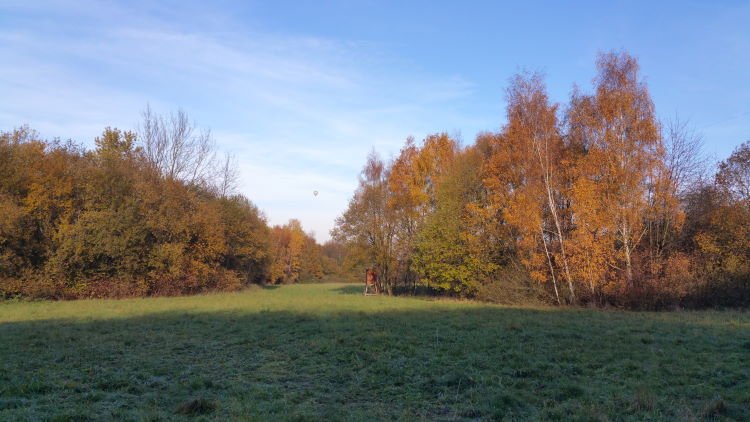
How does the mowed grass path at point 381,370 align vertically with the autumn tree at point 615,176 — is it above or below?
below

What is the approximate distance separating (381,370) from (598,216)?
57.7 feet

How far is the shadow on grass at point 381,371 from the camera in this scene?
656 centimetres

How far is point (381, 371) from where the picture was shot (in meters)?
8.88

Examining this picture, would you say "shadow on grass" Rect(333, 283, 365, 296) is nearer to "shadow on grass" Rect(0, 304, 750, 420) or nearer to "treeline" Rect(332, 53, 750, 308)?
"treeline" Rect(332, 53, 750, 308)

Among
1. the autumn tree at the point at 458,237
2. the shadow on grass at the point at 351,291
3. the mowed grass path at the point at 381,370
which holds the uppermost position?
the autumn tree at the point at 458,237

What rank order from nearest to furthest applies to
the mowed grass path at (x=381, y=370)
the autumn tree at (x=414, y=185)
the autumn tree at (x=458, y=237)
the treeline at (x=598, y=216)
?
the mowed grass path at (x=381, y=370) < the treeline at (x=598, y=216) < the autumn tree at (x=458, y=237) < the autumn tree at (x=414, y=185)

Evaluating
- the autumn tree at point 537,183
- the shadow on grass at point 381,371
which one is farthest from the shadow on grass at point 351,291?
the shadow on grass at point 381,371

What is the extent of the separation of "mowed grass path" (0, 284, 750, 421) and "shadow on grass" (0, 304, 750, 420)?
3cm

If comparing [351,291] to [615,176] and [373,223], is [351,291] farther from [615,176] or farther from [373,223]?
[615,176]

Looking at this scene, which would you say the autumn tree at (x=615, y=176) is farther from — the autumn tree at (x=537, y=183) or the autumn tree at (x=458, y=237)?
the autumn tree at (x=458, y=237)

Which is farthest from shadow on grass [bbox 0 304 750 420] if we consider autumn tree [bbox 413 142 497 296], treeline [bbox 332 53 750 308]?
autumn tree [bbox 413 142 497 296]

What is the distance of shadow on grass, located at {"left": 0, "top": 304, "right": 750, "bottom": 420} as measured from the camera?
6.56 meters

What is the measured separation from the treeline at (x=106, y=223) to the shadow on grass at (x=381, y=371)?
15.3 metres

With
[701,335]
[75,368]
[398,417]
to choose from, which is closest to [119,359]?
[75,368]
